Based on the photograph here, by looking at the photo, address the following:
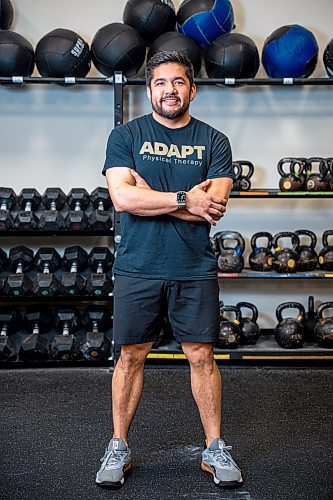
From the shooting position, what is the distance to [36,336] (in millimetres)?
4215

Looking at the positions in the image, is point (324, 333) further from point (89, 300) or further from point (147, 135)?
point (147, 135)

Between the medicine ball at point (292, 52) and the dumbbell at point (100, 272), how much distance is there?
158 cm

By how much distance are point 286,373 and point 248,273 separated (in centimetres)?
65

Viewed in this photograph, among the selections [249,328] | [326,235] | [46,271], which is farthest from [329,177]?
[46,271]

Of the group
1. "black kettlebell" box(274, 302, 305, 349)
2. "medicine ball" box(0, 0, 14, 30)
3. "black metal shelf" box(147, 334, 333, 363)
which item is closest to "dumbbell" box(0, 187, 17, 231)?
"medicine ball" box(0, 0, 14, 30)

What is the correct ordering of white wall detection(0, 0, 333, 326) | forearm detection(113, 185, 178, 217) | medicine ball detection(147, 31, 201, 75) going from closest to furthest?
forearm detection(113, 185, 178, 217)
medicine ball detection(147, 31, 201, 75)
white wall detection(0, 0, 333, 326)

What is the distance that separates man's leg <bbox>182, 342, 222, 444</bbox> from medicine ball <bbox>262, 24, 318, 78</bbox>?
7.65 feet

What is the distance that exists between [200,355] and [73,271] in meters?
2.00

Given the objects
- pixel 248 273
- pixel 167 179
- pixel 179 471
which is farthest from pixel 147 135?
pixel 248 273

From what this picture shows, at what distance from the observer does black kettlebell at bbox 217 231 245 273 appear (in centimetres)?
425

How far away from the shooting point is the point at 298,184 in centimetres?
426

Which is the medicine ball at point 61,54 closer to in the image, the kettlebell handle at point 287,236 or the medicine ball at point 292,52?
the medicine ball at point 292,52

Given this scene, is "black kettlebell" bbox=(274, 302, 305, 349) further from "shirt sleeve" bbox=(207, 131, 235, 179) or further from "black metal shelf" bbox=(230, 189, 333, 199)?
"shirt sleeve" bbox=(207, 131, 235, 179)

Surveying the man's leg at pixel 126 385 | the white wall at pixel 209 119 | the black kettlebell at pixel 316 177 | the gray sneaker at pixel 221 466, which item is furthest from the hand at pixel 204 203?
the white wall at pixel 209 119
